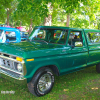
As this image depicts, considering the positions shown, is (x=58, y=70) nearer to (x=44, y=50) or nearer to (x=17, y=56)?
(x=44, y=50)

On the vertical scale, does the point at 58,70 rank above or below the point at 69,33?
below

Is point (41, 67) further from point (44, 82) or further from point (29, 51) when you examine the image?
point (29, 51)

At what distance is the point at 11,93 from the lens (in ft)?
12.9

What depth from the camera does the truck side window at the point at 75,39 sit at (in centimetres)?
451

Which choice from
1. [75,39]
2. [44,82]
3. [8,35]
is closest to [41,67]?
[44,82]

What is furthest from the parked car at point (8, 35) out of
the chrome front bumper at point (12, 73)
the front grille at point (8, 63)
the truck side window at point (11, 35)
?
the chrome front bumper at point (12, 73)

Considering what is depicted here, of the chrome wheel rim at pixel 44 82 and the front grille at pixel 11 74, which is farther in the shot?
the chrome wheel rim at pixel 44 82

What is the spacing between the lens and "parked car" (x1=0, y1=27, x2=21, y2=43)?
866cm

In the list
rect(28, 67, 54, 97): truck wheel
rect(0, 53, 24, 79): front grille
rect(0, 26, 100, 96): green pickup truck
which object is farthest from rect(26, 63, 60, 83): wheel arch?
rect(0, 53, 24, 79): front grille

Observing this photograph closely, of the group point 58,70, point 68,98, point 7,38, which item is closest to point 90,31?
point 58,70

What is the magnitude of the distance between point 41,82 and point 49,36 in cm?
171

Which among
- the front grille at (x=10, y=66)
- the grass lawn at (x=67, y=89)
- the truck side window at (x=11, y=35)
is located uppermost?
the truck side window at (x=11, y=35)

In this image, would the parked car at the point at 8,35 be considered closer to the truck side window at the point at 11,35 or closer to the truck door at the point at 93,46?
the truck side window at the point at 11,35

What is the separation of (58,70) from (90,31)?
2306 mm
